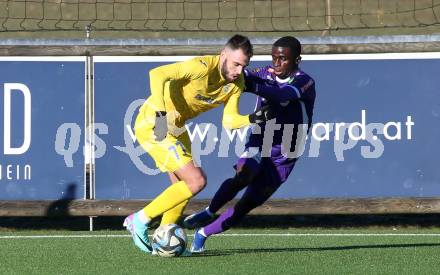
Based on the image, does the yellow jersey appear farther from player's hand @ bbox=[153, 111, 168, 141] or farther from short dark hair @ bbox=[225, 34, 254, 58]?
short dark hair @ bbox=[225, 34, 254, 58]

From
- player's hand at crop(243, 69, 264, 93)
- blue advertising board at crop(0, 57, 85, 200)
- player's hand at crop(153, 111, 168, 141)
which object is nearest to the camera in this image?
player's hand at crop(153, 111, 168, 141)

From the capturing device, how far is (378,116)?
1251 cm

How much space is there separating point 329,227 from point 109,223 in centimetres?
281

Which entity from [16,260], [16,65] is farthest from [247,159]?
[16,65]

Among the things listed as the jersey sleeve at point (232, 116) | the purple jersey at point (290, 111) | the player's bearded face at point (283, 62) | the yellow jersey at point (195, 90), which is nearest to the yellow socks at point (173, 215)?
the yellow jersey at point (195, 90)

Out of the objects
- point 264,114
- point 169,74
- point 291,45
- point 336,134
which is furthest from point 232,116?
point 336,134

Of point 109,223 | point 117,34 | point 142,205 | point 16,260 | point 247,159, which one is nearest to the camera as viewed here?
point 16,260

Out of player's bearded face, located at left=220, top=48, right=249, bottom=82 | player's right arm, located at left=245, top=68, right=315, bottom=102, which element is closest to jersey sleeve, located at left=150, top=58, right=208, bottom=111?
player's bearded face, located at left=220, top=48, right=249, bottom=82

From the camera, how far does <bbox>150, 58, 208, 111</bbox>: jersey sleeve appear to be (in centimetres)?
842

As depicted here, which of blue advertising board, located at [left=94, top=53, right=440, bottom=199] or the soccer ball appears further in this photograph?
blue advertising board, located at [left=94, top=53, right=440, bottom=199]

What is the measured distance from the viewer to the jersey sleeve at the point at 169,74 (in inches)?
332

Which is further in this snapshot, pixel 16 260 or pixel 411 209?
pixel 411 209

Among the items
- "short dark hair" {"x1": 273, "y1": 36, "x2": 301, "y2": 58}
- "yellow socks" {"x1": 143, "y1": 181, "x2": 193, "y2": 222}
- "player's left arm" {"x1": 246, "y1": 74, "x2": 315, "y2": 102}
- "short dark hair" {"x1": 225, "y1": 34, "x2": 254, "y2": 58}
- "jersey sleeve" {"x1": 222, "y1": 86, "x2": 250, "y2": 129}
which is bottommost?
"yellow socks" {"x1": 143, "y1": 181, "x2": 193, "y2": 222}

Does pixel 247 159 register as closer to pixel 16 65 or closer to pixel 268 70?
pixel 268 70
